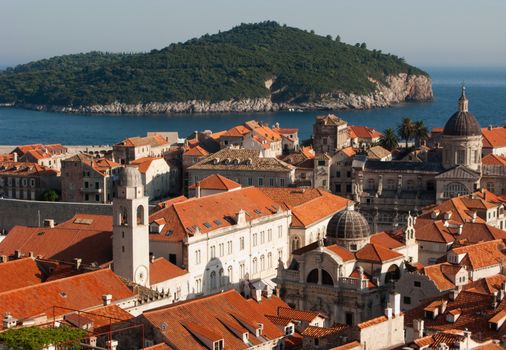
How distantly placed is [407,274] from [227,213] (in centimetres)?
1688

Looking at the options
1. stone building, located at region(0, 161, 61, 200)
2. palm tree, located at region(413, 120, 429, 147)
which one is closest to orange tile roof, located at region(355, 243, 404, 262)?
stone building, located at region(0, 161, 61, 200)

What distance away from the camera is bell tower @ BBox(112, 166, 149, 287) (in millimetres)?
52875

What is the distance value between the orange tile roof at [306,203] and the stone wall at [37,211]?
15.0m

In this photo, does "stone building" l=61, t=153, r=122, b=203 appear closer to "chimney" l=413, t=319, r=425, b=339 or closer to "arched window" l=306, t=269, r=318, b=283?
"arched window" l=306, t=269, r=318, b=283

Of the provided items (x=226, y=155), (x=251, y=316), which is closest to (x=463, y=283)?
(x=251, y=316)

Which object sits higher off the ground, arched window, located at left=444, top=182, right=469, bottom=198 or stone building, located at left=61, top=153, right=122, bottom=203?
arched window, located at left=444, top=182, right=469, bottom=198

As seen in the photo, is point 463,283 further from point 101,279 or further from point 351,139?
point 351,139

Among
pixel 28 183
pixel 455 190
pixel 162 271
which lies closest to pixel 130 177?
pixel 162 271

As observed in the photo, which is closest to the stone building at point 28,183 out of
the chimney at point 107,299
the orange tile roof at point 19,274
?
the orange tile roof at point 19,274

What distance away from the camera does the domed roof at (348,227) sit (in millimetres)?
55250

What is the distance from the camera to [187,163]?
334ft

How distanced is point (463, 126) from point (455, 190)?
559cm

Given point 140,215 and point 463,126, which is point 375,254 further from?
point 463,126

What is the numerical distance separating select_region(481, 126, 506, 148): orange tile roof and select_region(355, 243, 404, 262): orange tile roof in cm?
4504
